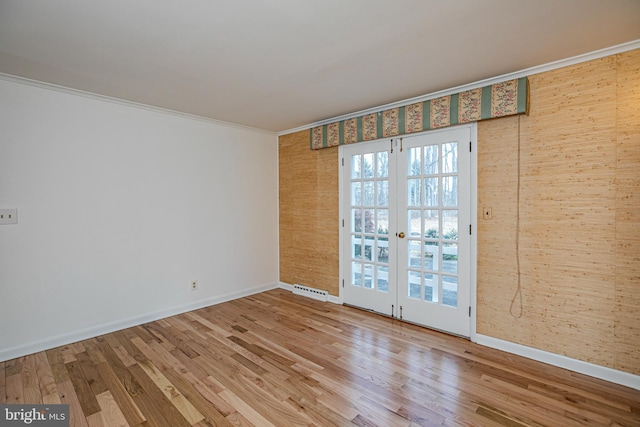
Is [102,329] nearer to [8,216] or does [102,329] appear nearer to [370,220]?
[8,216]

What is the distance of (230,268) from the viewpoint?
4.30 meters

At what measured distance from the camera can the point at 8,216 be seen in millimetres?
2654

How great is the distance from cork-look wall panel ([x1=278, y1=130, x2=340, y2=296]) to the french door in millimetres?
227

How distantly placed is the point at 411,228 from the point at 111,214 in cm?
328

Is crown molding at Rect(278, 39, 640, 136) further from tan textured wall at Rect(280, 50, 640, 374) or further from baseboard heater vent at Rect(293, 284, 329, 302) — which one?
baseboard heater vent at Rect(293, 284, 329, 302)

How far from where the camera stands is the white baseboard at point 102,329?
2.69 meters

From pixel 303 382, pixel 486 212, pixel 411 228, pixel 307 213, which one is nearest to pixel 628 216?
pixel 486 212

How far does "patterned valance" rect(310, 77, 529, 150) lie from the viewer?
264cm

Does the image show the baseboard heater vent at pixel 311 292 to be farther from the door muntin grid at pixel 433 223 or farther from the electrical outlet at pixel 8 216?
the electrical outlet at pixel 8 216

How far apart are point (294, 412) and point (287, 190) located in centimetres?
330

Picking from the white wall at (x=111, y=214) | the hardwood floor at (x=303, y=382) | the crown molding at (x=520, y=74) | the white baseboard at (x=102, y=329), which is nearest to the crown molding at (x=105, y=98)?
the white wall at (x=111, y=214)

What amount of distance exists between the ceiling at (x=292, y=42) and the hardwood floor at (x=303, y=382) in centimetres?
250

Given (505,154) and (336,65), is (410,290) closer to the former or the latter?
(505,154)

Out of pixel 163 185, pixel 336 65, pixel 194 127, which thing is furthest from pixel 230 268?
pixel 336 65
